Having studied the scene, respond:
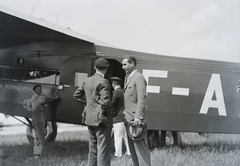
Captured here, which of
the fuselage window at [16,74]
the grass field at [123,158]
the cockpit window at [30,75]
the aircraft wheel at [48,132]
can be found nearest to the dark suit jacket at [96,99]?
the grass field at [123,158]

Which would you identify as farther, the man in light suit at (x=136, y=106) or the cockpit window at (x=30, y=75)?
the cockpit window at (x=30, y=75)

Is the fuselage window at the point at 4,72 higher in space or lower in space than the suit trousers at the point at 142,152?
higher

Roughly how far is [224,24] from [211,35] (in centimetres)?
38

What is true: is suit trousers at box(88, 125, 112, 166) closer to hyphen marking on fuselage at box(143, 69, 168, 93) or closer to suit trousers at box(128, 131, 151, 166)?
suit trousers at box(128, 131, 151, 166)

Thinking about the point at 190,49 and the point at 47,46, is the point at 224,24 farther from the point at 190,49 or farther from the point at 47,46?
the point at 47,46

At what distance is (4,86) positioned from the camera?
7348 mm

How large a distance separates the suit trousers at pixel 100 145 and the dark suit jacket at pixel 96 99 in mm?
143

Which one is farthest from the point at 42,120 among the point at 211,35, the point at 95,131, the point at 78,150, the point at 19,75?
the point at 211,35

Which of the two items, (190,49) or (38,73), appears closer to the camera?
(190,49)

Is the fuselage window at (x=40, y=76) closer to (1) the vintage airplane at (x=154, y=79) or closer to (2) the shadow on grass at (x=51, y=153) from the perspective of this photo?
(1) the vintage airplane at (x=154, y=79)

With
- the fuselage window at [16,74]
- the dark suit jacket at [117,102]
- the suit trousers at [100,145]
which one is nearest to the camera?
the suit trousers at [100,145]

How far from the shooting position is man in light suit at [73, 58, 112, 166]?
3.75 metres

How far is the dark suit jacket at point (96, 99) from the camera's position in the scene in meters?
3.76

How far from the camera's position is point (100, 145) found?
12.3 feet
